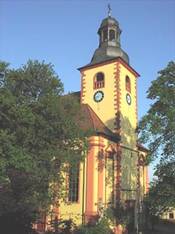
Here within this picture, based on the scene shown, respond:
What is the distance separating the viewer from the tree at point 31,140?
21.8 m

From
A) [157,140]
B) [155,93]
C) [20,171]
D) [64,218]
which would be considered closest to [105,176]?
[64,218]

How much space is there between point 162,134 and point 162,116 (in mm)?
1298

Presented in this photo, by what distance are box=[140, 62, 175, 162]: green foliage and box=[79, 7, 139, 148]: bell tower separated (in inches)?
288

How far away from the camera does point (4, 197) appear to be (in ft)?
74.6

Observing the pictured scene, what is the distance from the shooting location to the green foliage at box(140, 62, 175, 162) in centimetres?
2658

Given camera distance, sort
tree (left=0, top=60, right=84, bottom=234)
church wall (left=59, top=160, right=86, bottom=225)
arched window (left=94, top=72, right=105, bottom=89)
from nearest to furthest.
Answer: tree (left=0, top=60, right=84, bottom=234), church wall (left=59, top=160, right=86, bottom=225), arched window (left=94, top=72, right=105, bottom=89)

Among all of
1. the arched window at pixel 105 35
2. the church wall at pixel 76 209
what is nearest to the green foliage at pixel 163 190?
the church wall at pixel 76 209

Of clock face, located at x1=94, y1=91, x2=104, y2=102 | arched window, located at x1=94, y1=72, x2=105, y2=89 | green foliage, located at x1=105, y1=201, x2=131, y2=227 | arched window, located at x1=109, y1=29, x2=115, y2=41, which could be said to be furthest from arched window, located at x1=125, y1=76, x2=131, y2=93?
green foliage, located at x1=105, y1=201, x2=131, y2=227

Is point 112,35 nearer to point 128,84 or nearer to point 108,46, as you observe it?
point 108,46

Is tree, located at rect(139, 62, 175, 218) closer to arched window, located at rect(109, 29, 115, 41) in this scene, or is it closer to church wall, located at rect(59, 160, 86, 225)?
church wall, located at rect(59, 160, 86, 225)

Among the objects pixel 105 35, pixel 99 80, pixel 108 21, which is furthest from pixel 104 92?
pixel 108 21

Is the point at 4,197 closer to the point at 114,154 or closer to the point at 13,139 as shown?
the point at 13,139

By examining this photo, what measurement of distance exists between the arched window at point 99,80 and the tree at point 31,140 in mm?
12570

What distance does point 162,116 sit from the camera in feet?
89.2
